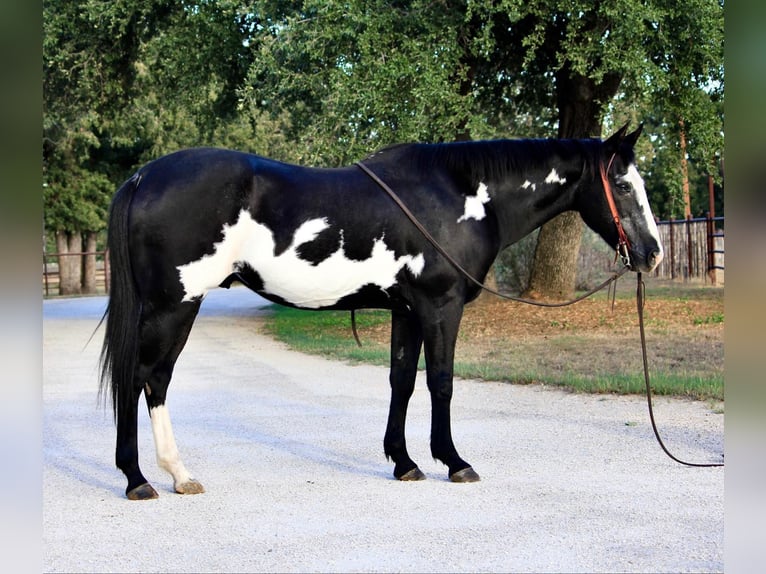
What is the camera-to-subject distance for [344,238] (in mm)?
5070

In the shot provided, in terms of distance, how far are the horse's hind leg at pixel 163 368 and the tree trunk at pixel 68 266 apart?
2578 centimetres

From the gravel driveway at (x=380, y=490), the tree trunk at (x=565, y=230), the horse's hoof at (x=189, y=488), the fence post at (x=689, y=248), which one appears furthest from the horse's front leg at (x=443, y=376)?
the fence post at (x=689, y=248)

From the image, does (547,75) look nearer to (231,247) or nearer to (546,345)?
(546,345)

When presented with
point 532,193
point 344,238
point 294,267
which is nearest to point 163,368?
point 294,267

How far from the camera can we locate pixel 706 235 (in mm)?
22125

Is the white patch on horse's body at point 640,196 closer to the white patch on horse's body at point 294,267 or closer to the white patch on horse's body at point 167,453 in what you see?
Answer: the white patch on horse's body at point 294,267

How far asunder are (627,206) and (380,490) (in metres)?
2.41

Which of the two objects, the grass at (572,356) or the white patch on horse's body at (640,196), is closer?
the white patch on horse's body at (640,196)

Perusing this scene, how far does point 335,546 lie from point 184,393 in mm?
5212

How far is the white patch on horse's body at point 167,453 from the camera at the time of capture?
4902 millimetres

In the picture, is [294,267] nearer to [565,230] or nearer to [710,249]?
[565,230]
